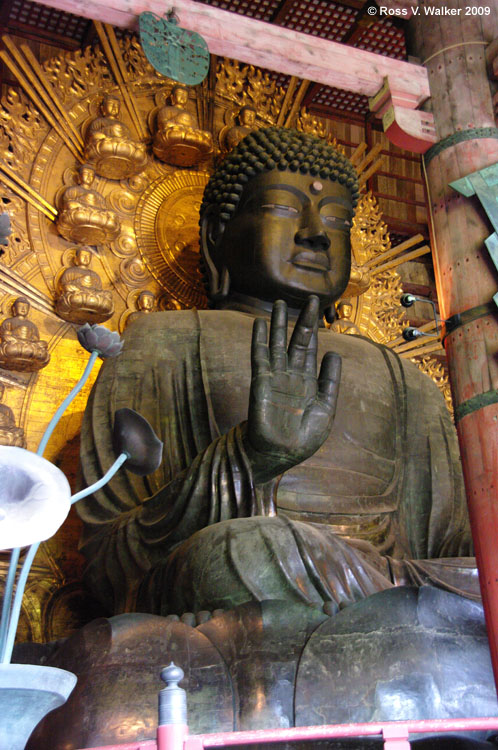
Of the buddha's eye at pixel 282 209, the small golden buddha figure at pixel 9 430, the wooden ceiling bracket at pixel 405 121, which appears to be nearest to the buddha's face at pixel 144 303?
the buddha's eye at pixel 282 209

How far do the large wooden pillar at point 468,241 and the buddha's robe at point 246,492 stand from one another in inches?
14.9

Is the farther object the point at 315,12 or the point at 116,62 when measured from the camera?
the point at 315,12

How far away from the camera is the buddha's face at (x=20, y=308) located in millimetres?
3887

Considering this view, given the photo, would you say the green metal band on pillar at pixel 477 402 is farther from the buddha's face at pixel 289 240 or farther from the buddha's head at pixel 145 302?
the buddha's head at pixel 145 302

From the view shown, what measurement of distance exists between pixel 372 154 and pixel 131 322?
162 centimetres

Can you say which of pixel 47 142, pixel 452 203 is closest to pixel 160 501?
pixel 452 203

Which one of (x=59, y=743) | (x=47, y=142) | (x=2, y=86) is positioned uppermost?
(x=2, y=86)

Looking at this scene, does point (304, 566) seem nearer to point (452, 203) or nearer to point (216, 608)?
point (216, 608)

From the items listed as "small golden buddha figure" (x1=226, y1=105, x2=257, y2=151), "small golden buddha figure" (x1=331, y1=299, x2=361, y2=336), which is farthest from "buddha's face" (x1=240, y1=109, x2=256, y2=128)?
"small golden buddha figure" (x1=331, y1=299, x2=361, y2=336)

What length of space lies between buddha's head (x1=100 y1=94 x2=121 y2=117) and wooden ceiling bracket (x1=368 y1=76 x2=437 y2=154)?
4.35 ft

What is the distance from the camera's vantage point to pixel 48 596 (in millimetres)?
3617

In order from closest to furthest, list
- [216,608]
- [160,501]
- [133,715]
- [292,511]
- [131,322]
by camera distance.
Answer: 1. [133,715]
2. [216,608]
3. [160,501]
4. [292,511]
5. [131,322]

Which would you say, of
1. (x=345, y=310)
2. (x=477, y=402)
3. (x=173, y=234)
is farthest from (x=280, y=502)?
(x=173, y=234)

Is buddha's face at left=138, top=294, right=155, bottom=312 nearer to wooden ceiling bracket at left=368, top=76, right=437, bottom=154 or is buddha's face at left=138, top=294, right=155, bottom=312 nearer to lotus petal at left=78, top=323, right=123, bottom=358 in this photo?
wooden ceiling bracket at left=368, top=76, right=437, bottom=154
